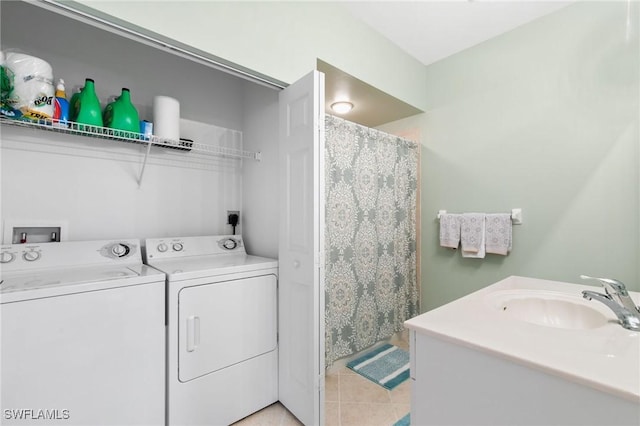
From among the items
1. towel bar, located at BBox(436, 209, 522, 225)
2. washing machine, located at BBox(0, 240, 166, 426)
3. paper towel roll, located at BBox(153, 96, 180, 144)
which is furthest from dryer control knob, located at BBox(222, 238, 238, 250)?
towel bar, located at BBox(436, 209, 522, 225)

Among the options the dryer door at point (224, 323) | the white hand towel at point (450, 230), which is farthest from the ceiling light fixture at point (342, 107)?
the dryer door at point (224, 323)

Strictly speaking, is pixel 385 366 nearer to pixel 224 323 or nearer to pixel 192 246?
pixel 224 323

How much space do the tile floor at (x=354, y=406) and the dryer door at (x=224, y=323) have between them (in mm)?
364

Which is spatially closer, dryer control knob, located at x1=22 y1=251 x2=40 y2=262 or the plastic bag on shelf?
the plastic bag on shelf

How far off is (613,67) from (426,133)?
1259mm

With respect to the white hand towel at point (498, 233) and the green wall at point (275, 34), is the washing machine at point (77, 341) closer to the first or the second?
the green wall at point (275, 34)

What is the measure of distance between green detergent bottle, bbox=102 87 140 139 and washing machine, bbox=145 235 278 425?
0.67 meters

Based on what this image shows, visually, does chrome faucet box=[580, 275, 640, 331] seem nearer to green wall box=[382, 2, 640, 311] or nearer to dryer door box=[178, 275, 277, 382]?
green wall box=[382, 2, 640, 311]

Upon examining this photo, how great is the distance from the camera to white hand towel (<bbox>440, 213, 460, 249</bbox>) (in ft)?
7.98

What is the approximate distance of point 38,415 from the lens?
112 centimetres

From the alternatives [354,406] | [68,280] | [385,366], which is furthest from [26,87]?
[385,366]

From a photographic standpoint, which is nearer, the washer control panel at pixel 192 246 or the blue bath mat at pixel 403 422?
the blue bath mat at pixel 403 422

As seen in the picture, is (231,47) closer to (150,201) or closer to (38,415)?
(150,201)

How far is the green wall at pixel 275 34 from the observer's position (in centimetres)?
129
